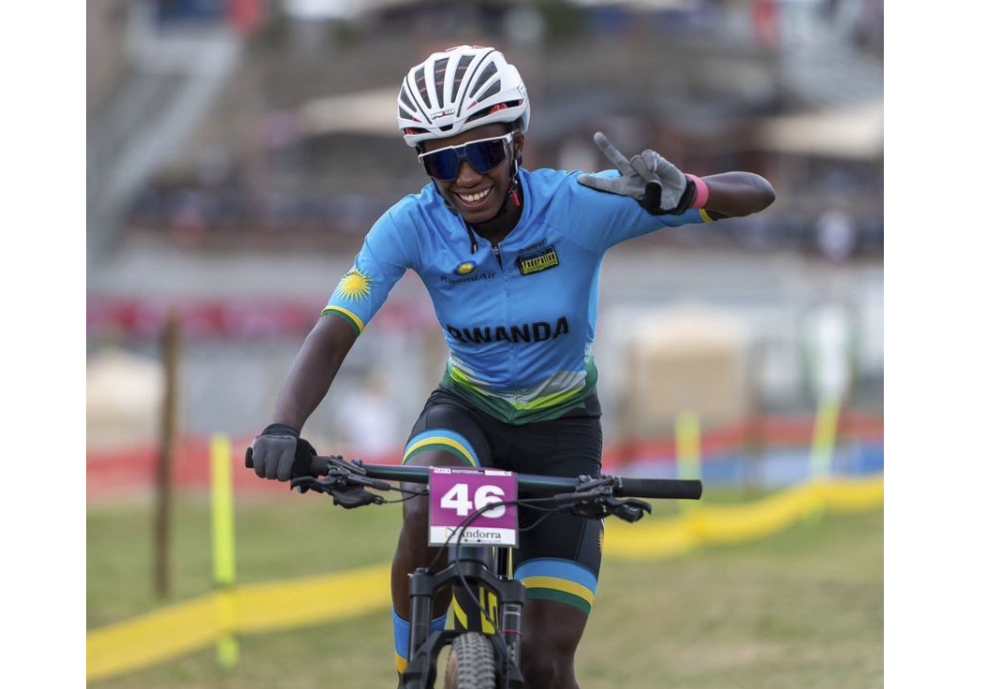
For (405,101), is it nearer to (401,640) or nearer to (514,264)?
(514,264)

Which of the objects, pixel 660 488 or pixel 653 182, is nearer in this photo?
pixel 660 488

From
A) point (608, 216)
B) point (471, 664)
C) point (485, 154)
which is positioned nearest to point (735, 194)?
point (608, 216)

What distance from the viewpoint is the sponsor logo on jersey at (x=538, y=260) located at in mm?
5691

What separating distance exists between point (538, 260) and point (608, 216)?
31 centimetres

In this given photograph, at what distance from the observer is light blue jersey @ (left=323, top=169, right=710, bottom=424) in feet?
18.6

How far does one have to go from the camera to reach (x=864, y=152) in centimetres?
4269

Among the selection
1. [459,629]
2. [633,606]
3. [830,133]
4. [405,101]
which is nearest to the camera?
[459,629]

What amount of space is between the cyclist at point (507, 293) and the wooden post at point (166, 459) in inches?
250

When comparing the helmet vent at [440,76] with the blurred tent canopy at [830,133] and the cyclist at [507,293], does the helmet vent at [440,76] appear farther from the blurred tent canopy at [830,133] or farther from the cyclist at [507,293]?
the blurred tent canopy at [830,133]

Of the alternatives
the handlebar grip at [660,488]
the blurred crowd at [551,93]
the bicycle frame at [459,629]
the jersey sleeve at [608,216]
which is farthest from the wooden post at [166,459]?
the blurred crowd at [551,93]

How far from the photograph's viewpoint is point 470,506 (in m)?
4.99

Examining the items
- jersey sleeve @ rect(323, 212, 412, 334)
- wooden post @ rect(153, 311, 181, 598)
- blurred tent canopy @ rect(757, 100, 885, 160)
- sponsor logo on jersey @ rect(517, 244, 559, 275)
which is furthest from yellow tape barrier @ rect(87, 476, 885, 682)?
blurred tent canopy @ rect(757, 100, 885, 160)

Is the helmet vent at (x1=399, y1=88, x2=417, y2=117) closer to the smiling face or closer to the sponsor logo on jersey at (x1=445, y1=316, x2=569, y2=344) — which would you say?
the smiling face

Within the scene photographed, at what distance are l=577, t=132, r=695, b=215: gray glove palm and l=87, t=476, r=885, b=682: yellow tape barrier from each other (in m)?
5.44
